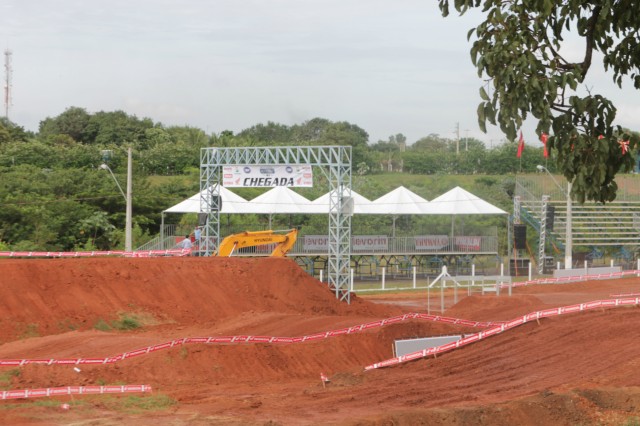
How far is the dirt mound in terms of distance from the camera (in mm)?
26594

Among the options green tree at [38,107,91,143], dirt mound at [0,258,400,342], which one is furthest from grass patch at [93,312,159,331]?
green tree at [38,107,91,143]

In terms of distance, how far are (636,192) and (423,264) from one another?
18.7 m

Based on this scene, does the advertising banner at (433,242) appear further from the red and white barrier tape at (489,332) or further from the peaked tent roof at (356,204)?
the red and white barrier tape at (489,332)

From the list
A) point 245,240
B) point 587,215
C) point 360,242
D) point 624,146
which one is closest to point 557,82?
point 624,146

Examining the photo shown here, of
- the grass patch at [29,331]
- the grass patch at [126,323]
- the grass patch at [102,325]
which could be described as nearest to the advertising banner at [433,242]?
the grass patch at [126,323]

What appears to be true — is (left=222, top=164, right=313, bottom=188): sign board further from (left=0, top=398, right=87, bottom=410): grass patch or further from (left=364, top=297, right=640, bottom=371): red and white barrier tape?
(left=0, top=398, right=87, bottom=410): grass patch

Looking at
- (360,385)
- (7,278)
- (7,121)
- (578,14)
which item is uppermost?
(7,121)

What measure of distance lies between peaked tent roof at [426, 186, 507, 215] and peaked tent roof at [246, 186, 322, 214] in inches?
253

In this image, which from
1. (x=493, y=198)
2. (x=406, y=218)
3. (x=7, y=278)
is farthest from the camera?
(x=493, y=198)

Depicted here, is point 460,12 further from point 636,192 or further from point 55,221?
point 636,192

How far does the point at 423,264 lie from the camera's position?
4756 cm

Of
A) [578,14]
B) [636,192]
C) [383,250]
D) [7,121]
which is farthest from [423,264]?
[7,121]

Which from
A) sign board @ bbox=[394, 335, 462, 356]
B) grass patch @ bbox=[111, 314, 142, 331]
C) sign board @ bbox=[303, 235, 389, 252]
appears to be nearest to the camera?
sign board @ bbox=[394, 335, 462, 356]

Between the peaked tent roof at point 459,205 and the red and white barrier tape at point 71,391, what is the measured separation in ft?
97.4
